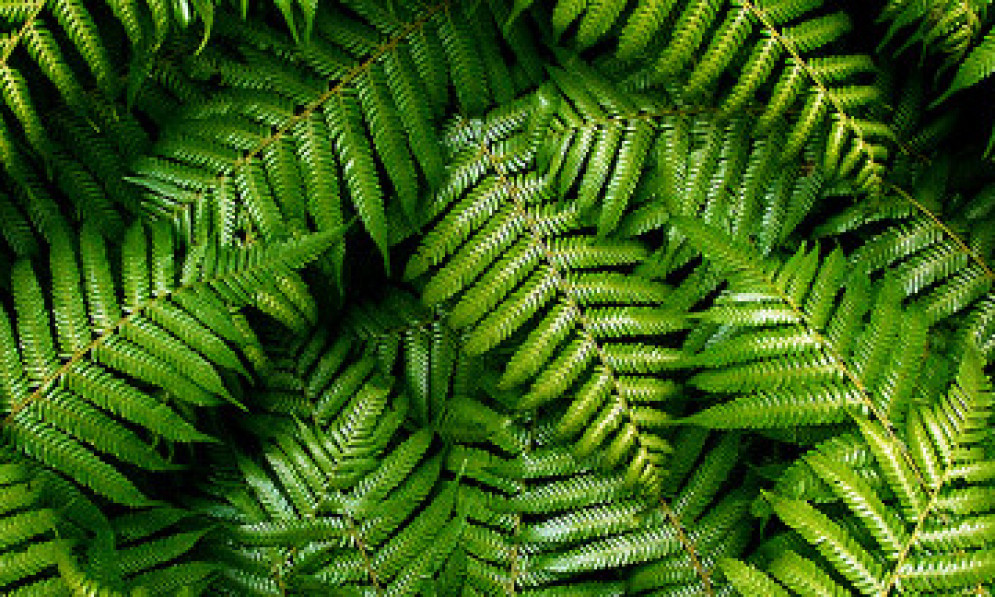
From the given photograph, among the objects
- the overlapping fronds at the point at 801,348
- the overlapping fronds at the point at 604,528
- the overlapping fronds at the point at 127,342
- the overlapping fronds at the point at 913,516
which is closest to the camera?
the overlapping fronds at the point at 913,516

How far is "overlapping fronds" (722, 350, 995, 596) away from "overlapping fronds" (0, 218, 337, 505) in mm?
1354

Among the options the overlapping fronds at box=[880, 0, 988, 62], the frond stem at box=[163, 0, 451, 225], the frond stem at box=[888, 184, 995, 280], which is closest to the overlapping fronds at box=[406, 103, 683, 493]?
the frond stem at box=[163, 0, 451, 225]

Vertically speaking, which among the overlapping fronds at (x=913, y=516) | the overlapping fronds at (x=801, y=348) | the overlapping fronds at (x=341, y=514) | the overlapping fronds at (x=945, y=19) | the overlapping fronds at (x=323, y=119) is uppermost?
the overlapping fronds at (x=945, y=19)

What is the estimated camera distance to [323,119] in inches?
93.2

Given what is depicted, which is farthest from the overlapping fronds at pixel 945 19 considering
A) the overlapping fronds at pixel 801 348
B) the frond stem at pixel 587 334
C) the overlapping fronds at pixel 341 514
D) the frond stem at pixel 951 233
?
the overlapping fronds at pixel 341 514

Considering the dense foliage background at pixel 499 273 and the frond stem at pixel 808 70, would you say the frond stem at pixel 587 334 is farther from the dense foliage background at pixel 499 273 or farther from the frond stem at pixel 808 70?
the frond stem at pixel 808 70

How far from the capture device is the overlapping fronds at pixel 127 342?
7.07 ft

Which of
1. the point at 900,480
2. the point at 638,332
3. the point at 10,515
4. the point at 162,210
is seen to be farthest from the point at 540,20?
the point at 10,515

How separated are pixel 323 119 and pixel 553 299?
823mm

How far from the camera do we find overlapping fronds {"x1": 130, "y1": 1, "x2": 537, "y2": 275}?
2.30 m

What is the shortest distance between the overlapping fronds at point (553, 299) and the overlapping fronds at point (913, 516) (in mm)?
396

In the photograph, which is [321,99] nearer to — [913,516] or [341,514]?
[341,514]

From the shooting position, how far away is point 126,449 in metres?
2.15

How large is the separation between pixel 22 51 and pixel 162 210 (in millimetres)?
555
